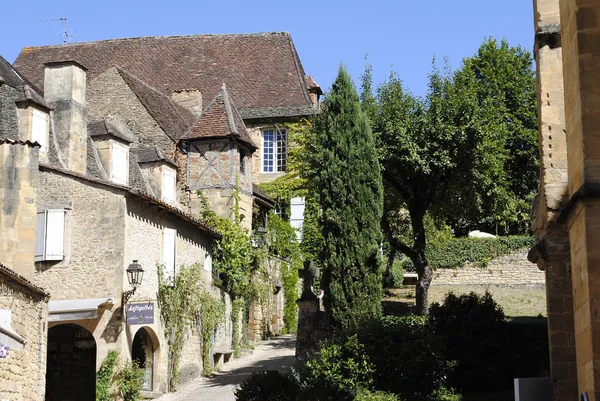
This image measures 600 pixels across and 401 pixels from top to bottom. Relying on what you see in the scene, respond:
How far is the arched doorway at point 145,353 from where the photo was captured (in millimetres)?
25781

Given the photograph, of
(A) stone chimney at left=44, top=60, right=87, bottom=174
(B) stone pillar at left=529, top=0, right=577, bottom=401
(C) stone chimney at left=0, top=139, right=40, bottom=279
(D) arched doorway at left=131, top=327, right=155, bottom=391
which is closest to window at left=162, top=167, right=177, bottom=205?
(A) stone chimney at left=44, top=60, right=87, bottom=174

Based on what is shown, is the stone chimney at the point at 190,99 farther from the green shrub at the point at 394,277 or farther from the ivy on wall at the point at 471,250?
the ivy on wall at the point at 471,250

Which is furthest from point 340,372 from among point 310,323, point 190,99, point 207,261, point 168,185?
point 190,99

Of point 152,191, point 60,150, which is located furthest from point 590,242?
point 152,191

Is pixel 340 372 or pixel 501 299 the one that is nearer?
pixel 340 372

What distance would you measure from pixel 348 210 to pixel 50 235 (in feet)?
22.8

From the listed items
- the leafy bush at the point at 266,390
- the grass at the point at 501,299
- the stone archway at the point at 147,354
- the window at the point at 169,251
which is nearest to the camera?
the leafy bush at the point at 266,390

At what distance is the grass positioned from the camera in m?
35.0

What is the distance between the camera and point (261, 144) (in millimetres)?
41125

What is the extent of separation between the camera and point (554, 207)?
14352 millimetres

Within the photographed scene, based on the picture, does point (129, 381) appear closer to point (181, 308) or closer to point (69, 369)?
point (69, 369)

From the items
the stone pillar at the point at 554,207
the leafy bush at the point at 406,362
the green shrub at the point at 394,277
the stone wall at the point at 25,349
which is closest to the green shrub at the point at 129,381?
the stone wall at the point at 25,349

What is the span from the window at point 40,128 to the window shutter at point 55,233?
6.65ft

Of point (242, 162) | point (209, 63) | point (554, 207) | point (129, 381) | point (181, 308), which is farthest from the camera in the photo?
point (209, 63)
